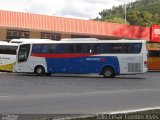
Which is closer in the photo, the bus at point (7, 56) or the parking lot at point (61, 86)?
the parking lot at point (61, 86)

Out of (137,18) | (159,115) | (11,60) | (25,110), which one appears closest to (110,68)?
(11,60)

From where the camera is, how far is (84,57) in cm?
3181

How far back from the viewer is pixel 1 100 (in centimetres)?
1532

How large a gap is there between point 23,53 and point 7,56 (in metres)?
4.78

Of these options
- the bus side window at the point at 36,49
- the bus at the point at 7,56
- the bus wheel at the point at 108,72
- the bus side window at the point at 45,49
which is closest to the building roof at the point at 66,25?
the bus at the point at 7,56

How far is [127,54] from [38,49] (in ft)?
21.2

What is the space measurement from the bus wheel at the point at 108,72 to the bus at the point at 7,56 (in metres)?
8.75

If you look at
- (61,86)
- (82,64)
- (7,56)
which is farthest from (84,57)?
(61,86)

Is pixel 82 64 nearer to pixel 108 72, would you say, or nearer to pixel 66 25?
pixel 108 72

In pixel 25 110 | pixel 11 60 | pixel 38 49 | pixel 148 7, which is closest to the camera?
pixel 25 110

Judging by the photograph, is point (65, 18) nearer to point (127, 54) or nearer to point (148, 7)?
point (127, 54)

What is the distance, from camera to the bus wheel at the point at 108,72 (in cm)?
3124

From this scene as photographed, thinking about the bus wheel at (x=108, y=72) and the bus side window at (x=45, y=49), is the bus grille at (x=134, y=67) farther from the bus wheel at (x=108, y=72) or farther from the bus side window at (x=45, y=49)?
the bus side window at (x=45, y=49)

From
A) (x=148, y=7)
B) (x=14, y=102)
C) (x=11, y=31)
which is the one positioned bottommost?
(x=14, y=102)
